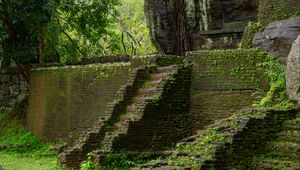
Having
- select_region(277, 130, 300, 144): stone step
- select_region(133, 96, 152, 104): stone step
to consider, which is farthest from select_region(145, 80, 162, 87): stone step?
select_region(277, 130, 300, 144): stone step

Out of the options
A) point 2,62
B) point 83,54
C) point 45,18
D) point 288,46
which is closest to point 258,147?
point 288,46

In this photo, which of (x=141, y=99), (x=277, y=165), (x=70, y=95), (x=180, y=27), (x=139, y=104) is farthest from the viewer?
(x=180, y=27)

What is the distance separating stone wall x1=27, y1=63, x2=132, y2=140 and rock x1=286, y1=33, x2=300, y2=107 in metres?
4.87

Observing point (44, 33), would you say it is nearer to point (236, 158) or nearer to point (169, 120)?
point (169, 120)

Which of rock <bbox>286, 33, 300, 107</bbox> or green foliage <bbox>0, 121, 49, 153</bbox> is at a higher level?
rock <bbox>286, 33, 300, 107</bbox>

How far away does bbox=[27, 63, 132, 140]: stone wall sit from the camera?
14592 mm

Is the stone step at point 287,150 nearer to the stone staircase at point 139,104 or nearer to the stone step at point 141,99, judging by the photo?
the stone staircase at point 139,104

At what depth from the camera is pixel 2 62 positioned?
19.0m

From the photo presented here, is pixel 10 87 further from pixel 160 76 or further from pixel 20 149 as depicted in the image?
pixel 160 76

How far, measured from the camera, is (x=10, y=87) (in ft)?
63.4

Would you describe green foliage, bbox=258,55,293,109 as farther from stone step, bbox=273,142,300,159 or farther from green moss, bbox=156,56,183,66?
green moss, bbox=156,56,183,66

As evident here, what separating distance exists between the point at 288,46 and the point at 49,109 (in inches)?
317

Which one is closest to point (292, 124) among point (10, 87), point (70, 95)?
point (70, 95)

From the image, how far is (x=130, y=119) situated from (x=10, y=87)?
8.91 metres
